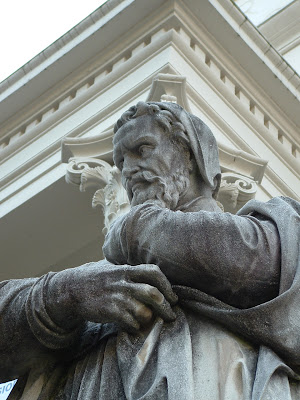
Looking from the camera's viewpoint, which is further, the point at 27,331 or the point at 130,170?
the point at 130,170

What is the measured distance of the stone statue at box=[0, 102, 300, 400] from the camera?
10.6ft

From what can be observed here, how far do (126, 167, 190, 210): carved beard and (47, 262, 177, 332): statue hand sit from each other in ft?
1.97

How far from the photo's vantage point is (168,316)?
134 inches

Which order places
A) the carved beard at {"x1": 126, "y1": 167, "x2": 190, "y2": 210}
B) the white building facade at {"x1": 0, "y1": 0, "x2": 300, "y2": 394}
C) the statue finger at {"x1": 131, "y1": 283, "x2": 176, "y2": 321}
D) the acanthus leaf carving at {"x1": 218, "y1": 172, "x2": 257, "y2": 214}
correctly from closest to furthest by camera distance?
the statue finger at {"x1": 131, "y1": 283, "x2": 176, "y2": 321} → the carved beard at {"x1": 126, "y1": 167, "x2": 190, "y2": 210} → the acanthus leaf carving at {"x1": 218, "y1": 172, "x2": 257, "y2": 214} → the white building facade at {"x1": 0, "y1": 0, "x2": 300, "y2": 394}

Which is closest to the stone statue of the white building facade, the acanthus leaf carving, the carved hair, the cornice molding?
the carved hair

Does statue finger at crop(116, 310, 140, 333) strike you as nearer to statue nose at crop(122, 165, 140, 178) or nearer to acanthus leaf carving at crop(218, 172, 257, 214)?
statue nose at crop(122, 165, 140, 178)

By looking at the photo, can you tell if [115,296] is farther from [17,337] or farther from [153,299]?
[17,337]

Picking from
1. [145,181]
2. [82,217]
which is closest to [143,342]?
[145,181]

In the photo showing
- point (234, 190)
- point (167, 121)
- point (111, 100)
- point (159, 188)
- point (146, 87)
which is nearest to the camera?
point (159, 188)

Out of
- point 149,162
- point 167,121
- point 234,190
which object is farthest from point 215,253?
point 234,190

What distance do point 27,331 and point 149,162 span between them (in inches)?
37.3

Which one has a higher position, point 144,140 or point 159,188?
point 144,140

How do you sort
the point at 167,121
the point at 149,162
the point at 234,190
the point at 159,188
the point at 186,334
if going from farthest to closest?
the point at 234,190 → the point at 167,121 → the point at 149,162 → the point at 159,188 → the point at 186,334

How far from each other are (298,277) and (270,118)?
5.41m
